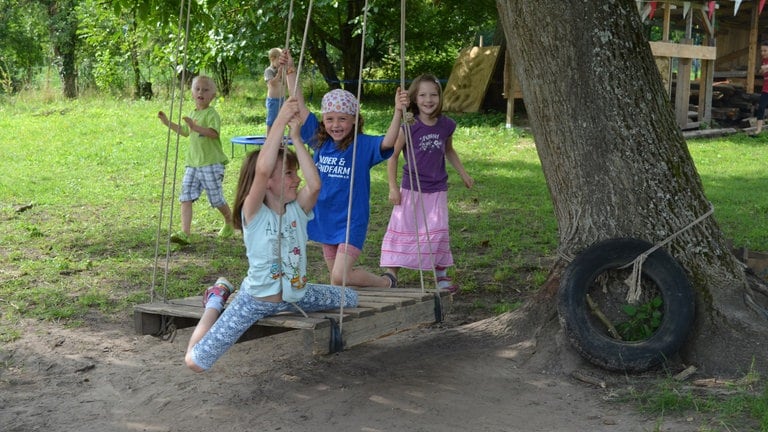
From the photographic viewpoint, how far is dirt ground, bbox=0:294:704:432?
3936 mm

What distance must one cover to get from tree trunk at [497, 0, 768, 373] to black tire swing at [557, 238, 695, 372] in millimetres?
175

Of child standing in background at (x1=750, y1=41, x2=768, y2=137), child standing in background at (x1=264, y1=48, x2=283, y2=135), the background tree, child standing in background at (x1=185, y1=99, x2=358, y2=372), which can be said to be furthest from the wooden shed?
the background tree

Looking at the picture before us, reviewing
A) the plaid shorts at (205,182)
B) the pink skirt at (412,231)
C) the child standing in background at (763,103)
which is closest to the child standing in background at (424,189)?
the pink skirt at (412,231)

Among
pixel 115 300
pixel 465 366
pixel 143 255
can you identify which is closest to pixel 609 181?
pixel 465 366

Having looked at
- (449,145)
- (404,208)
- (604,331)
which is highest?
(449,145)

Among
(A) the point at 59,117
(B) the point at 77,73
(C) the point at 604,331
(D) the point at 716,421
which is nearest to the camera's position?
(D) the point at 716,421

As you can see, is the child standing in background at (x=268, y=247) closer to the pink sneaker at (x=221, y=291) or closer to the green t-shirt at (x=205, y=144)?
the pink sneaker at (x=221, y=291)

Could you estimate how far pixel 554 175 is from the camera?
4715 millimetres

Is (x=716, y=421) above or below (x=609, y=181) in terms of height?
below

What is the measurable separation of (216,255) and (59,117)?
1118 cm

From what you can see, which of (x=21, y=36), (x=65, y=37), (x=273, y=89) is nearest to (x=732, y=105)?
(x=273, y=89)

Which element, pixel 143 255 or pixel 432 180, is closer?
pixel 432 180

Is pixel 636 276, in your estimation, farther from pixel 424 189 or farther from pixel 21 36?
pixel 21 36

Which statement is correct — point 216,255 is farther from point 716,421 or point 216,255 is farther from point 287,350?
point 716,421
